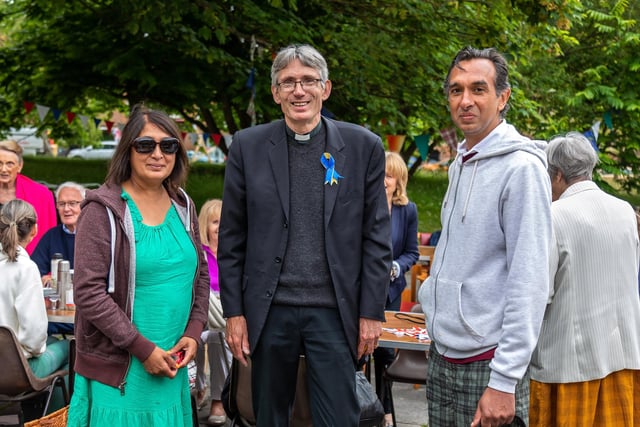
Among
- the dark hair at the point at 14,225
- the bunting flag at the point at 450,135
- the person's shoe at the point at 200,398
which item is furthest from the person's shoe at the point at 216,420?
the bunting flag at the point at 450,135

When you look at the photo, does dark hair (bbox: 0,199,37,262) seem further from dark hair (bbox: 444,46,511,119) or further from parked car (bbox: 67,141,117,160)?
parked car (bbox: 67,141,117,160)

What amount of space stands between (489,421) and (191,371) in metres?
1.87

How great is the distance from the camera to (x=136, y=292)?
3.06 m

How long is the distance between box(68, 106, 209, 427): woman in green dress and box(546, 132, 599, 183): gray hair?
1586 millimetres

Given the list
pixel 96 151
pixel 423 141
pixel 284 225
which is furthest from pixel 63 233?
pixel 96 151

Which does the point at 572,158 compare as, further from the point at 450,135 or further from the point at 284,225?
the point at 450,135

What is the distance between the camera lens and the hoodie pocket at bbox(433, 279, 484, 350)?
2.57 metres

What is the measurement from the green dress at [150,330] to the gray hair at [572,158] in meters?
1.61

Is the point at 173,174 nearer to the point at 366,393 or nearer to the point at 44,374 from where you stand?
the point at 366,393

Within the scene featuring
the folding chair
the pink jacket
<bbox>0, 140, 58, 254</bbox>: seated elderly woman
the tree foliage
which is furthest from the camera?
the tree foliage

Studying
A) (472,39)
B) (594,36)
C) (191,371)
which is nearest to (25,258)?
(191,371)

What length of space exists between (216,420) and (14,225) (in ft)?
6.41

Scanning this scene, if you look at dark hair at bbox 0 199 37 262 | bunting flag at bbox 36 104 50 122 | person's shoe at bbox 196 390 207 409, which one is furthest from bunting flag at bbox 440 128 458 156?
dark hair at bbox 0 199 37 262

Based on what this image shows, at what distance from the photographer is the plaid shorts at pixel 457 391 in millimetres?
2582
